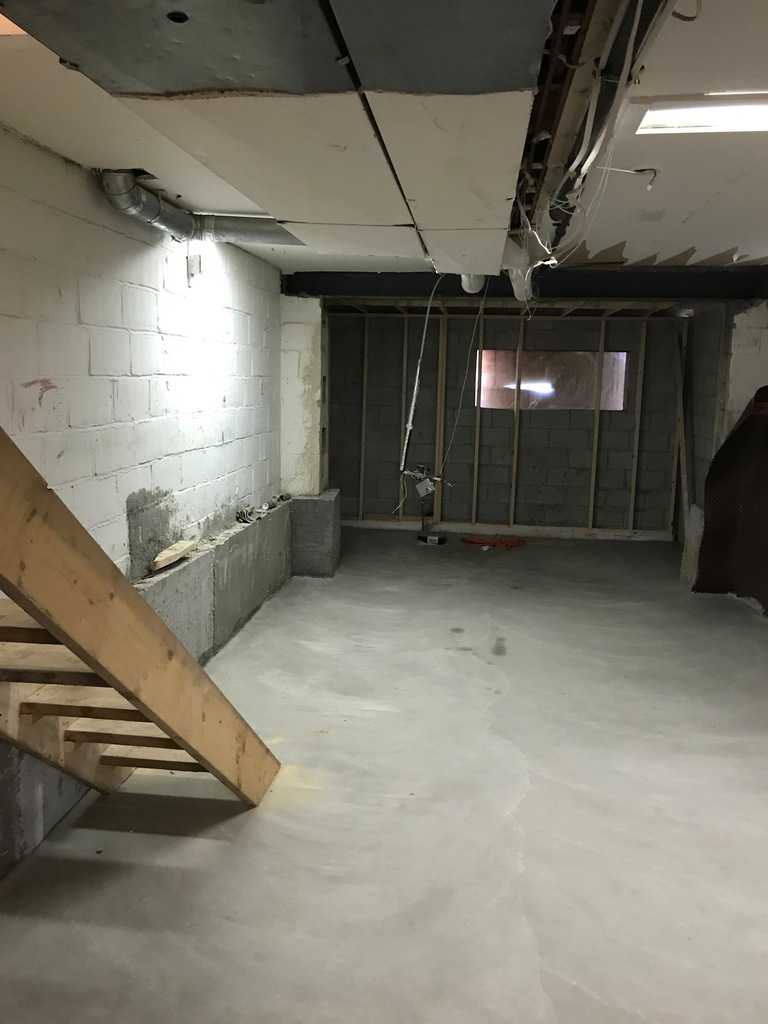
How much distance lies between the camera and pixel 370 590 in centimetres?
493

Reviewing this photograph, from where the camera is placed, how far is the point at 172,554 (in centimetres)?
322

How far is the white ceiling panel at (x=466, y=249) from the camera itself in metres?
2.68

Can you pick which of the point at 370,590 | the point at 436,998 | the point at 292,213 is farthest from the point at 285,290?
the point at 436,998

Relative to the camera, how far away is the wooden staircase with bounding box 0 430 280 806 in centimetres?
125

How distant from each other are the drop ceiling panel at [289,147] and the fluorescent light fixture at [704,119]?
0.73 m

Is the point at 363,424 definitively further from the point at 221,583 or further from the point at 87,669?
the point at 87,669

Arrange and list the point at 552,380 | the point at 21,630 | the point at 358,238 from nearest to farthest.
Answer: the point at 21,630 → the point at 358,238 → the point at 552,380

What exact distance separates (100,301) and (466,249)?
1449 millimetres

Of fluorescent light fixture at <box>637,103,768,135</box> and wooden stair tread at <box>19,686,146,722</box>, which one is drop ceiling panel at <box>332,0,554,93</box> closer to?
fluorescent light fixture at <box>637,103,768,135</box>

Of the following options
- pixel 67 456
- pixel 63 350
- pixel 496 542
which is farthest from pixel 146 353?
pixel 496 542

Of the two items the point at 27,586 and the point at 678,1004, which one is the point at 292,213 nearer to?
the point at 27,586

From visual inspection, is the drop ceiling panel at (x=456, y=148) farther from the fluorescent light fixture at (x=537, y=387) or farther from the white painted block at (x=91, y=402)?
the fluorescent light fixture at (x=537, y=387)

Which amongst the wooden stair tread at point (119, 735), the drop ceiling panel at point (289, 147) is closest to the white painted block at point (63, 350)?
the drop ceiling panel at point (289, 147)

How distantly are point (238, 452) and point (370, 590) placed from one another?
133 cm
